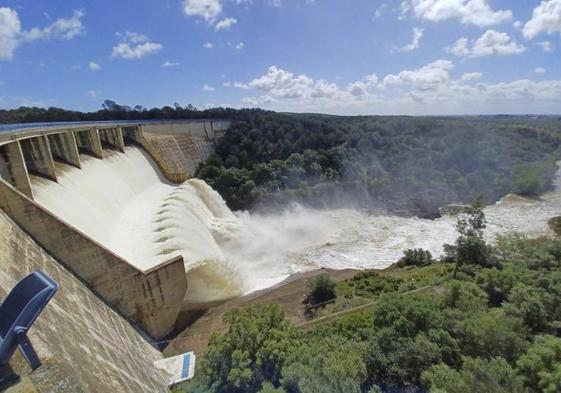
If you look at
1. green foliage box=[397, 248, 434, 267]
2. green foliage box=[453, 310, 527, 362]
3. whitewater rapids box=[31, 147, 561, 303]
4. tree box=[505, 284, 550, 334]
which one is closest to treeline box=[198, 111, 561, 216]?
whitewater rapids box=[31, 147, 561, 303]

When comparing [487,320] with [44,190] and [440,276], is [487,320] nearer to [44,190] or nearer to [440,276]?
[440,276]

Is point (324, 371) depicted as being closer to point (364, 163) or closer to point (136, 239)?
point (136, 239)

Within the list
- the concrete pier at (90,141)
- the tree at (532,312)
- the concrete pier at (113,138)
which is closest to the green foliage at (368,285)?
the tree at (532,312)

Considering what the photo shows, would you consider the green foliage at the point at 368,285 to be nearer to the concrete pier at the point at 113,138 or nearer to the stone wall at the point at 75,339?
the stone wall at the point at 75,339

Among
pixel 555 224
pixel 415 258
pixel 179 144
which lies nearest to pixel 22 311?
pixel 415 258

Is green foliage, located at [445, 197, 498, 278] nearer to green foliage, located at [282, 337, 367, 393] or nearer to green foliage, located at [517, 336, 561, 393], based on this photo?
green foliage, located at [517, 336, 561, 393]
